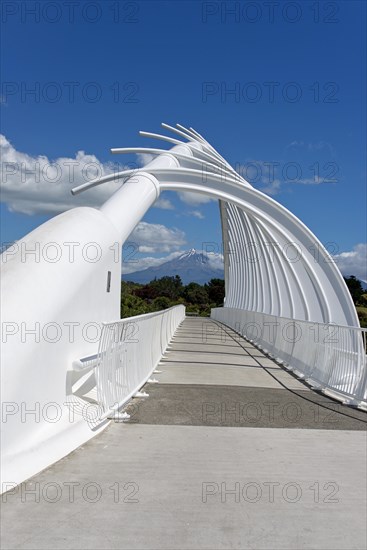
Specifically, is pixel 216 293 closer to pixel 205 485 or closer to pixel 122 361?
pixel 122 361

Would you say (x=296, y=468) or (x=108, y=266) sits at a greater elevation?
(x=108, y=266)

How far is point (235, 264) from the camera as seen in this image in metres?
39.5

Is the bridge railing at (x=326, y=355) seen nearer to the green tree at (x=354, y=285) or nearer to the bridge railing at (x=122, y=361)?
the bridge railing at (x=122, y=361)

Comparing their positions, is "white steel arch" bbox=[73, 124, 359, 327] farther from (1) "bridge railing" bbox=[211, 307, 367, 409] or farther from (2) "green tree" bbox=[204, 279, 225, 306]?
(2) "green tree" bbox=[204, 279, 225, 306]

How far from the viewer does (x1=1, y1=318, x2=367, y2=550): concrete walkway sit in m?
3.61

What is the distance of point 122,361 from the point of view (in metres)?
7.32

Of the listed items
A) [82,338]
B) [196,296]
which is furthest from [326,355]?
[196,296]

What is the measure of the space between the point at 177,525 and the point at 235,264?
118 ft

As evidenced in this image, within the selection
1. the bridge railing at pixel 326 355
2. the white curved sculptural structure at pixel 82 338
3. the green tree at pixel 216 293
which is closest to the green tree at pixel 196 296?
the green tree at pixel 216 293

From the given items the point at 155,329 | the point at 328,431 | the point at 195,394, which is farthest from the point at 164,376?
the point at 328,431

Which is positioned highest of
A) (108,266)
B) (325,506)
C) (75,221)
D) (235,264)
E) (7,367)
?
(235,264)

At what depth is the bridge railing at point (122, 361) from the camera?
20.7 ft

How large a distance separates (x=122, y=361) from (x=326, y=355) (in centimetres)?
465

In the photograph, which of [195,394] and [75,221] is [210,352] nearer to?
[195,394]
